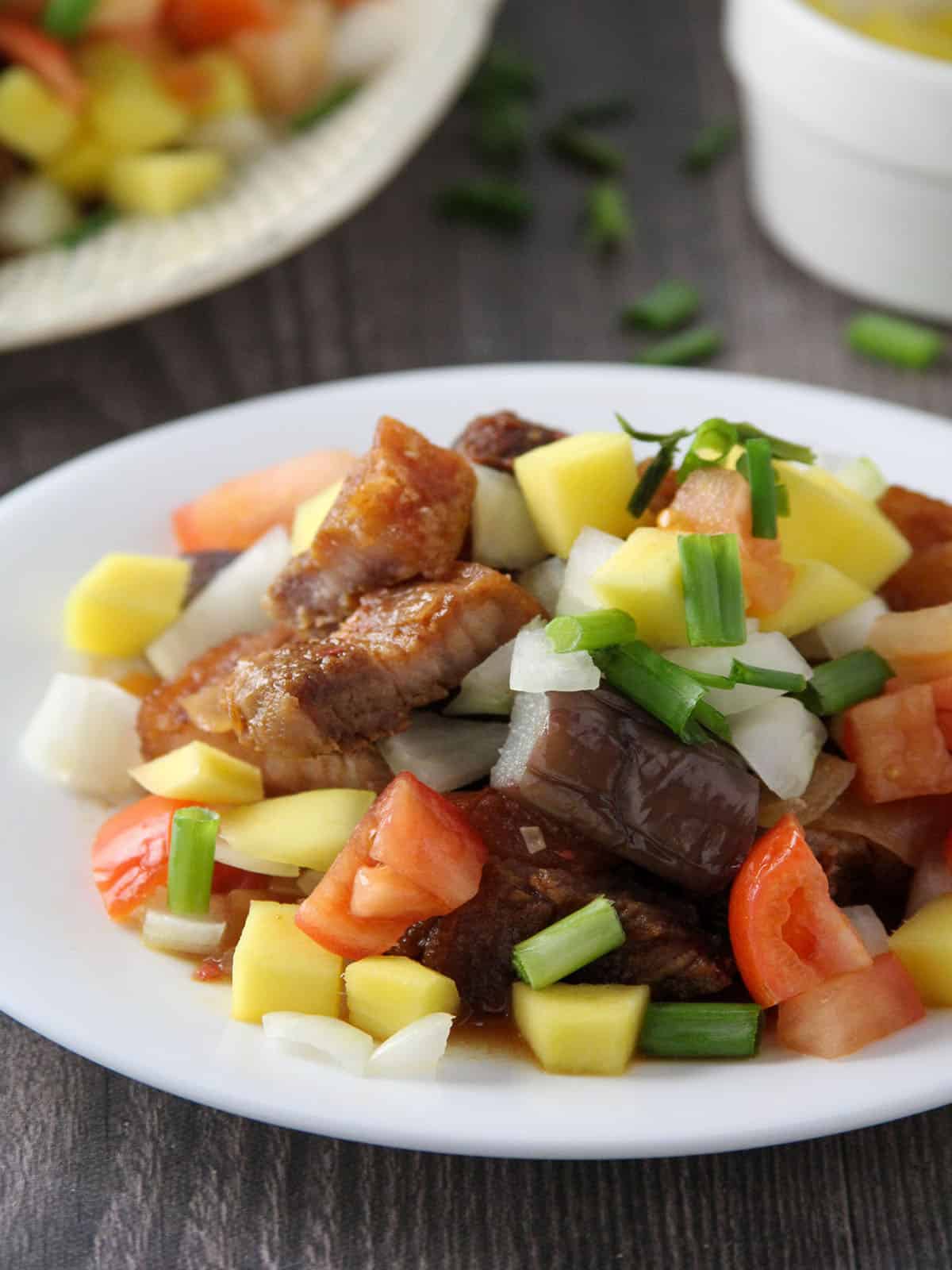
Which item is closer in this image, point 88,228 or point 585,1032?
point 585,1032

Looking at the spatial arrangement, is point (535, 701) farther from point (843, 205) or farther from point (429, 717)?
point (843, 205)

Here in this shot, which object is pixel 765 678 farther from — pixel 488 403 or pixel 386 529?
pixel 488 403

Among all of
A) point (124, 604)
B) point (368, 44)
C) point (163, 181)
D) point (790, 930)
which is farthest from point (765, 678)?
point (368, 44)

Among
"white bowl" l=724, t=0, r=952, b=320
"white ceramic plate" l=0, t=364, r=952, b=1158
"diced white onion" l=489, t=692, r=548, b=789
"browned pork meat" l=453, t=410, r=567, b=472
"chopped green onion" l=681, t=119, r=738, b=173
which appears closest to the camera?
"white ceramic plate" l=0, t=364, r=952, b=1158

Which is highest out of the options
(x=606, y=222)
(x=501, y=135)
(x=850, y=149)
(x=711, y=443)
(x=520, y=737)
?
(x=711, y=443)

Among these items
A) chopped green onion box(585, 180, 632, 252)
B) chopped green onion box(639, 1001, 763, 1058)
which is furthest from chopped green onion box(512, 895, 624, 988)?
chopped green onion box(585, 180, 632, 252)

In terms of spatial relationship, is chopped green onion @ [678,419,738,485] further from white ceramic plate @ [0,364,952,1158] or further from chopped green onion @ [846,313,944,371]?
chopped green onion @ [846,313,944,371]

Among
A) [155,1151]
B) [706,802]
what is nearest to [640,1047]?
[706,802]
